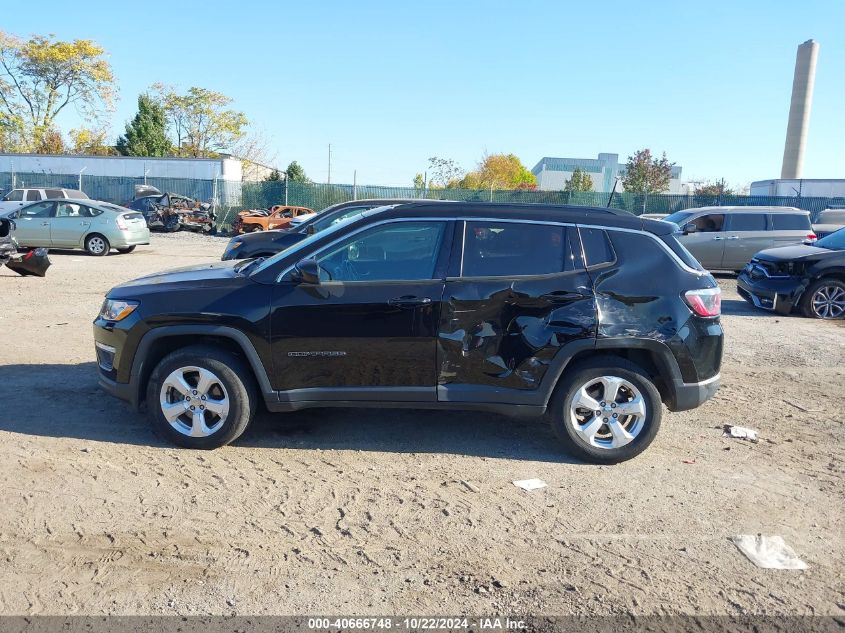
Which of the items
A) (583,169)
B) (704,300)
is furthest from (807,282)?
(583,169)

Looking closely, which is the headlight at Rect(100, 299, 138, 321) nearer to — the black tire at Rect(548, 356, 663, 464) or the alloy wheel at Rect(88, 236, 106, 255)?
the black tire at Rect(548, 356, 663, 464)

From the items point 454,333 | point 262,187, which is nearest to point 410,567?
point 454,333

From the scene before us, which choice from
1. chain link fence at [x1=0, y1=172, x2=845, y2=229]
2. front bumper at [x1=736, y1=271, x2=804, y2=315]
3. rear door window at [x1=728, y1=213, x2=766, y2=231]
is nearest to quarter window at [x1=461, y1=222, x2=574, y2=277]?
front bumper at [x1=736, y1=271, x2=804, y2=315]

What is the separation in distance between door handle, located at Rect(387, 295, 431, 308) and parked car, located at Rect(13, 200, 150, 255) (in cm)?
1543

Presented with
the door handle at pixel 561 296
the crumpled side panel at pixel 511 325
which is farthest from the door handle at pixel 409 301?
the door handle at pixel 561 296

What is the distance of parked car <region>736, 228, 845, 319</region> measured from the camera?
11.1m

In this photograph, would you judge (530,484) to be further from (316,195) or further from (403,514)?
(316,195)

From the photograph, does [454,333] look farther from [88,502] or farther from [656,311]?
[88,502]

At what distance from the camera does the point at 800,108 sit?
59.8 metres

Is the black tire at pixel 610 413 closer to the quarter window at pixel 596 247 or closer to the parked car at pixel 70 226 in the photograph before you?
the quarter window at pixel 596 247

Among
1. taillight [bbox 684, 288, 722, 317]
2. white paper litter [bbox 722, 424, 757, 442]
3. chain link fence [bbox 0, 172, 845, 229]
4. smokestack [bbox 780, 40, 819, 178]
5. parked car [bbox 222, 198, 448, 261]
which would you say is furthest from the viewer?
smokestack [bbox 780, 40, 819, 178]

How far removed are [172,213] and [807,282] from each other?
82.6 ft

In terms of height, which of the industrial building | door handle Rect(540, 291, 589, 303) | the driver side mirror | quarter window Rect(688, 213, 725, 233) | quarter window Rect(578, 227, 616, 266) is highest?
the industrial building

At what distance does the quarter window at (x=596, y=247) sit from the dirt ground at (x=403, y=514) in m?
1.47
